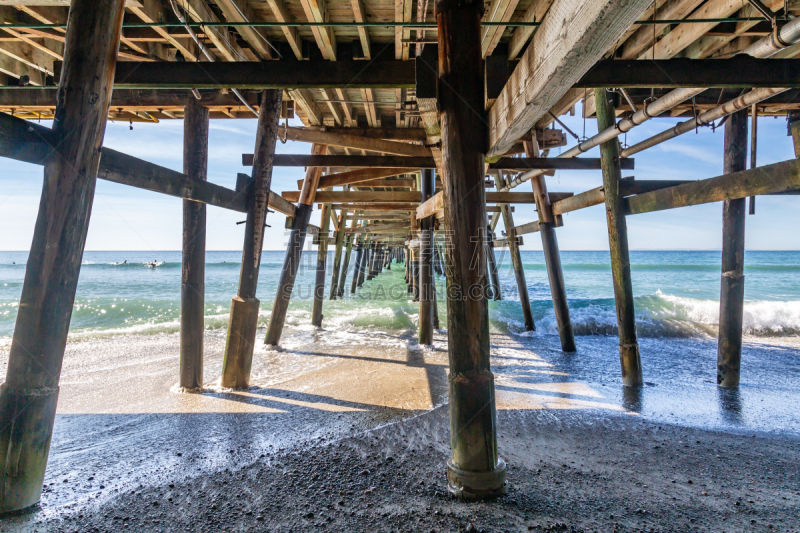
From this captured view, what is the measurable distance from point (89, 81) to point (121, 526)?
7.29 ft

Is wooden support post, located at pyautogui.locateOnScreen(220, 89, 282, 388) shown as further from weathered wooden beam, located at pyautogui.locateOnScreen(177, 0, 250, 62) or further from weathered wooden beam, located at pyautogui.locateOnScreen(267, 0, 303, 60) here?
weathered wooden beam, located at pyautogui.locateOnScreen(267, 0, 303, 60)

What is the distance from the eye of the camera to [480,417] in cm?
210

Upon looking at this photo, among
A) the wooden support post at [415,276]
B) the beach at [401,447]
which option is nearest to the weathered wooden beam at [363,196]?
the beach at [401,447]

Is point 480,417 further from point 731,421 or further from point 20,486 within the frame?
point 731,421

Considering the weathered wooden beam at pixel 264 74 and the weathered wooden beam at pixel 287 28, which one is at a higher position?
the weathered wooden beam at pixel 287 28

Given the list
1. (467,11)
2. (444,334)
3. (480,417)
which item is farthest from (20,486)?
(444,334)

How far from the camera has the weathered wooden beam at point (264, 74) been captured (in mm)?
3084

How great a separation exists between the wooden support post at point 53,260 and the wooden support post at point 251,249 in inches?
82.0

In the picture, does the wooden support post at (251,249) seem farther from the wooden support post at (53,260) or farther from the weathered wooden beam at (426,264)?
the weathered wooden beam at (426,264)

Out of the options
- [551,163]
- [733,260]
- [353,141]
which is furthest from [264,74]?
[733,260]

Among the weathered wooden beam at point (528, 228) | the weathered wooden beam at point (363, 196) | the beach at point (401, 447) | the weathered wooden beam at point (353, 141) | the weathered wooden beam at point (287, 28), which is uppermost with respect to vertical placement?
the weathered wooden beam at point (287, 28)

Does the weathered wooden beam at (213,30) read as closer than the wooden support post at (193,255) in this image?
Yes

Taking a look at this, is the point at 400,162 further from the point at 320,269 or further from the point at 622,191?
the point at 320,269

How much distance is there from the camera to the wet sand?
198 centimetres
